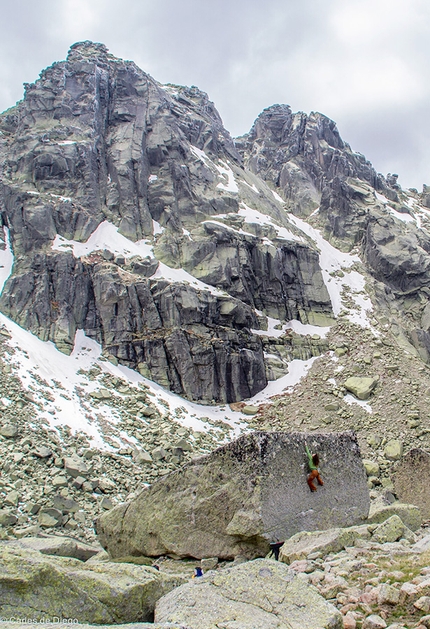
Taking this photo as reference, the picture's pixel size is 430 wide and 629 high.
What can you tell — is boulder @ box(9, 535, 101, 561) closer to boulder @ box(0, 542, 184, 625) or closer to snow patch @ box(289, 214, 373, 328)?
boulder @ box(0, 542, 184, 625)

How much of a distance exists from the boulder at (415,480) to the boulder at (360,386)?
20780 millimetres

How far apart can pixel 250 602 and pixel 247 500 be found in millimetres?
3267

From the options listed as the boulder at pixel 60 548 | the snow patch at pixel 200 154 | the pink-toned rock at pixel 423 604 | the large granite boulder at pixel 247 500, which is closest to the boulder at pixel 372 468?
the large granite boulder at pixel 247 500

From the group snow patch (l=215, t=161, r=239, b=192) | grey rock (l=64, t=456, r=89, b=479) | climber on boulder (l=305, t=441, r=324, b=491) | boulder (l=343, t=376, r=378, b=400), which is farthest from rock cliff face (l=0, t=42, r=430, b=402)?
climber on boulder (l=305, t=441, r=324, b=491)

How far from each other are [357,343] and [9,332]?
33.5 metres

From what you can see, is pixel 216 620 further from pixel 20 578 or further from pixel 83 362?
pixel 83 362

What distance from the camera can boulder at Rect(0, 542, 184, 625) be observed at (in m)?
4.66

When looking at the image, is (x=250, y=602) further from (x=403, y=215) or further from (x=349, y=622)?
(x=403, y=215)

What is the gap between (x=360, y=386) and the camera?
36.4 meters

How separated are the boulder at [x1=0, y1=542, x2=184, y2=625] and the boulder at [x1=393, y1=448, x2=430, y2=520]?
11366mm

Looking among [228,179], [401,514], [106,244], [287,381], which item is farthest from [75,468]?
[228,179]

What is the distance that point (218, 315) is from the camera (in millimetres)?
44375

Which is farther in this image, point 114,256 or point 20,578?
point 114,256

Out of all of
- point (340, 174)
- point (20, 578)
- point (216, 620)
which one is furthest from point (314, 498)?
point (340, 174)
